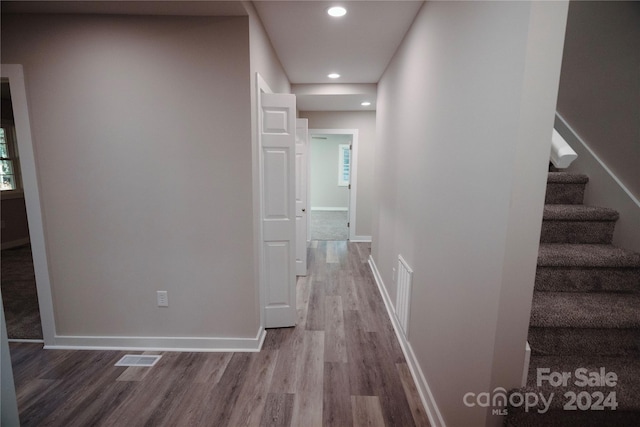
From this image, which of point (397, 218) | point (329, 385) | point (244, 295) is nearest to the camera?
point (329, 385)

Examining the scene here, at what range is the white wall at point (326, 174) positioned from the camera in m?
9.30

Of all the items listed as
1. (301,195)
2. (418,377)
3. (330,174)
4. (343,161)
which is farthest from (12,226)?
(343,161)

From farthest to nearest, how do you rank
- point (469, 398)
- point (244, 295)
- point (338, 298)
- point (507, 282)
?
point (338, 298)
point (244, 295)
point (469, 398)
point (507, 282)

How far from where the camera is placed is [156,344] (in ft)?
7.94

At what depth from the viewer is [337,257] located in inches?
195

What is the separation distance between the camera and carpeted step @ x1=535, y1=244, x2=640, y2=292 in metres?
1.64

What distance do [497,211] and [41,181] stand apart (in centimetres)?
298

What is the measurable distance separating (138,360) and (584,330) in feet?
9.36

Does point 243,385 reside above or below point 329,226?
below

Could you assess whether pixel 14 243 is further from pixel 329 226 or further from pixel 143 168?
pixel 329 226

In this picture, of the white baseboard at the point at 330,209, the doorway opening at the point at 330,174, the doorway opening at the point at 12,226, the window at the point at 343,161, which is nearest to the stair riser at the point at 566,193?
the doorway opening at the point at 12,226

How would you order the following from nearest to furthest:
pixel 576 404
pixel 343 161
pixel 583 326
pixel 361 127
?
pixel 576 404
pixel 583 326
pixel 361 127
pixel 343 161

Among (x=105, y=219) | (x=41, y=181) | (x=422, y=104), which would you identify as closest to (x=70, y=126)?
(x=41, y=181)

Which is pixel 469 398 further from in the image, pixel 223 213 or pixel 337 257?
pixel 337 257
